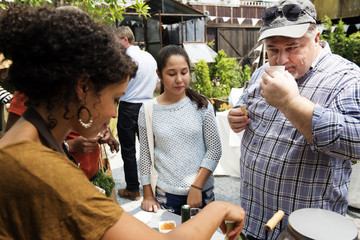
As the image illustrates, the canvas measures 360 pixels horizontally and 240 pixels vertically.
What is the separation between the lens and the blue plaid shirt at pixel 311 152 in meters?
1.19

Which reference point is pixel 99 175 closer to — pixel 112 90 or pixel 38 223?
pixel 112 90

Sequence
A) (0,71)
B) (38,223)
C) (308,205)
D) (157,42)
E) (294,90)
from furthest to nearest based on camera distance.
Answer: (157,42), (0,71), (308,205), (294,90), (38,223)

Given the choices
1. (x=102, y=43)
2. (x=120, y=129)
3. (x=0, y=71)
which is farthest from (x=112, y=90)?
(x=120, y=129)

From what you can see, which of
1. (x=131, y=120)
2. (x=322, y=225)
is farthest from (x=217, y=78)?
(x=322, y=225)

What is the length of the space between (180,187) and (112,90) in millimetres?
1116

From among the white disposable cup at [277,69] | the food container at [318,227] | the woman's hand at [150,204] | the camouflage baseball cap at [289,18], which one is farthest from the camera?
the woman's hand at [150,204]

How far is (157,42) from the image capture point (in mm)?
10633

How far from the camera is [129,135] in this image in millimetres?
3812

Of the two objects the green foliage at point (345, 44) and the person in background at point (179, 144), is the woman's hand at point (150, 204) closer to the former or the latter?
the person in background at point (179, 144)

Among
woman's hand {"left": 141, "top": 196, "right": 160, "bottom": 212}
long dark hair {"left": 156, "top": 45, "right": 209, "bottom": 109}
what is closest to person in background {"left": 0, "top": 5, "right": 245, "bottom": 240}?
woman's hand {"left": 141, "top": 196, "right": 160, "bottom": 212}

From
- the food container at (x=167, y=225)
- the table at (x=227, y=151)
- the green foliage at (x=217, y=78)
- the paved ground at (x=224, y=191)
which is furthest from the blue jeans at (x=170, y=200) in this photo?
the green foliage at (x=217, y=78)

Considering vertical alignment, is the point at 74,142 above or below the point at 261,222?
above

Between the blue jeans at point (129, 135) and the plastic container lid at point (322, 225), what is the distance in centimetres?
298

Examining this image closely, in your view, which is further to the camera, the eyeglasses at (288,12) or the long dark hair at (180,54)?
the long dark hair at (180,54)
